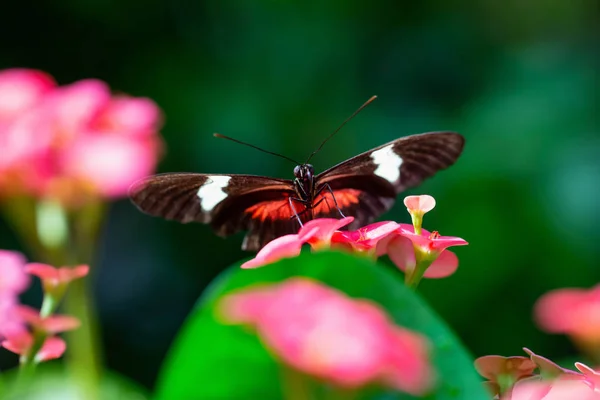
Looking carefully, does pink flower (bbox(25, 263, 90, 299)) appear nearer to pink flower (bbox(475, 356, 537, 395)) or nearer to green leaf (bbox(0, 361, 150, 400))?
green leaf (bbox(0, 361, 150, 400))

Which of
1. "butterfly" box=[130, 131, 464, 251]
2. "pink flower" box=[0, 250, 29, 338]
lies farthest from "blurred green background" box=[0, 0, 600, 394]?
"pink flower" box=[0, 250, 29, 338]

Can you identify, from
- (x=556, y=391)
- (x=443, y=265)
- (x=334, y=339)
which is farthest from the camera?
(x=443, y=265)

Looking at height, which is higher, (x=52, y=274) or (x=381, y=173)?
(x=381, y=173)

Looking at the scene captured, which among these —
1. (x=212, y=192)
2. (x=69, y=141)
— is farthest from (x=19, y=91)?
(x=212, y=192)

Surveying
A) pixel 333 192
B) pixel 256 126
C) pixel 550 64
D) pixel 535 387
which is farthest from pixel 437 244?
pixel 550 64

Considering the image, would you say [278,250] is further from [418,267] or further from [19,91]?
[19,91]

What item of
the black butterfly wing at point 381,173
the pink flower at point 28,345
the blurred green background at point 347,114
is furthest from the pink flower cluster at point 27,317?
the blurred green background at point 347,114

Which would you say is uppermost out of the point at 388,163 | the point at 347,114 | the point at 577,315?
the point at 347,114
